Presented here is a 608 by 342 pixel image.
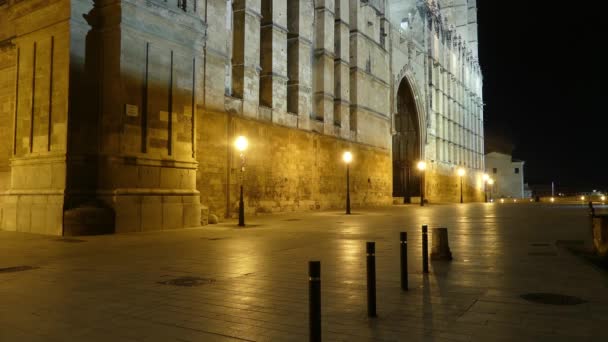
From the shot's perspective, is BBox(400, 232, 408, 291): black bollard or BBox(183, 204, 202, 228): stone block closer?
BBox(400, 232, 408, 291): black bollard

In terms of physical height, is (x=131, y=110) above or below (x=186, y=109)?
below

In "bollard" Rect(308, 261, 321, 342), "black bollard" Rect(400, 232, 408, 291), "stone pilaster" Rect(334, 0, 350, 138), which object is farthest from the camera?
"stone pilaster" Rect(334, 0, 350, 138)

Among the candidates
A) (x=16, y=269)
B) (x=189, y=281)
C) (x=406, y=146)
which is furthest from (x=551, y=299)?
(x=406, y=146)

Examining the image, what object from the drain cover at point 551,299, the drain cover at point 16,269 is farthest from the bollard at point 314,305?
the drain cover at point 16,269

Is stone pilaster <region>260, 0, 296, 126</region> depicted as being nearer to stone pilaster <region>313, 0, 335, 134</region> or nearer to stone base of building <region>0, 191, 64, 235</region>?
stone pilaster <region>313, 0, 335, 134</region>

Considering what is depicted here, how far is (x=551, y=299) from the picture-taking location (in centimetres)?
573

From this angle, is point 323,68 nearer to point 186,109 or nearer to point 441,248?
point 186,109

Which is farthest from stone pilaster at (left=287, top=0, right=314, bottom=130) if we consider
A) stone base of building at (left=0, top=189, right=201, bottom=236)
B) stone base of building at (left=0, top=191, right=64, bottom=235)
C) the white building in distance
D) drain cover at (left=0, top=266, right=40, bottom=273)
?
the white building in distance

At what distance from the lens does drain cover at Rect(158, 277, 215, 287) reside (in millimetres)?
6750

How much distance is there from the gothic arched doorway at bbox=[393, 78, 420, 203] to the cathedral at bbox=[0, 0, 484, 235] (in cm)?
630

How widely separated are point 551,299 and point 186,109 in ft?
47.8

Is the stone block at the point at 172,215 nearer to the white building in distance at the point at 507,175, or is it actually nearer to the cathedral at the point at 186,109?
the cathedral at the point at 186,109

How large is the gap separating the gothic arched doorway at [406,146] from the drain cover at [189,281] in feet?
141

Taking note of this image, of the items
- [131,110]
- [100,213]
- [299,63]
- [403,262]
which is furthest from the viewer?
[299,63]
